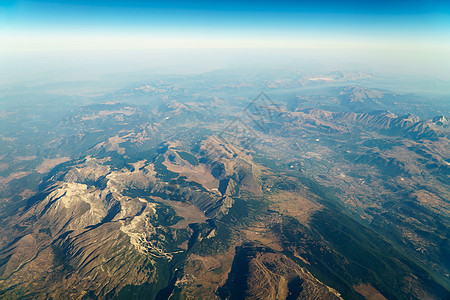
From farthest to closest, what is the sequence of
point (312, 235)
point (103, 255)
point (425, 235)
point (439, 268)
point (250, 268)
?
point (425, 235) < point (312, 235) < point (439, 268) < point (103, 255) < point (250, 268)

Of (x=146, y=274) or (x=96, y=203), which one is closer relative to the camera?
(x=146, y=274)

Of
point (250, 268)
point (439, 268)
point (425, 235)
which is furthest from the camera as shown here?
point (425, 235)

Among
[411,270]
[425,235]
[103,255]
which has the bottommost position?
[425,235]

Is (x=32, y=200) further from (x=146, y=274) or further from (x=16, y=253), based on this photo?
(x=146, y=274)

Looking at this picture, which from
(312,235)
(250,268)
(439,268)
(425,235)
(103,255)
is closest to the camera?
(250,268)

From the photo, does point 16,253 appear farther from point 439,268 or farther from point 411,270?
point 439,268

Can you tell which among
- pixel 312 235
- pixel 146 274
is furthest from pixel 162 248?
pixel 312 235

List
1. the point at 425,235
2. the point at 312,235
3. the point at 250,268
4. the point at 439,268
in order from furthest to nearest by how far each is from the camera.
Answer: the point at 425,235 → the point at 312,235 → the point at 439,268 → the point at 250,268

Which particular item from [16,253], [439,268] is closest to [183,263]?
[16,253]

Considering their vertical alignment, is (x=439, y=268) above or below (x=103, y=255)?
below
